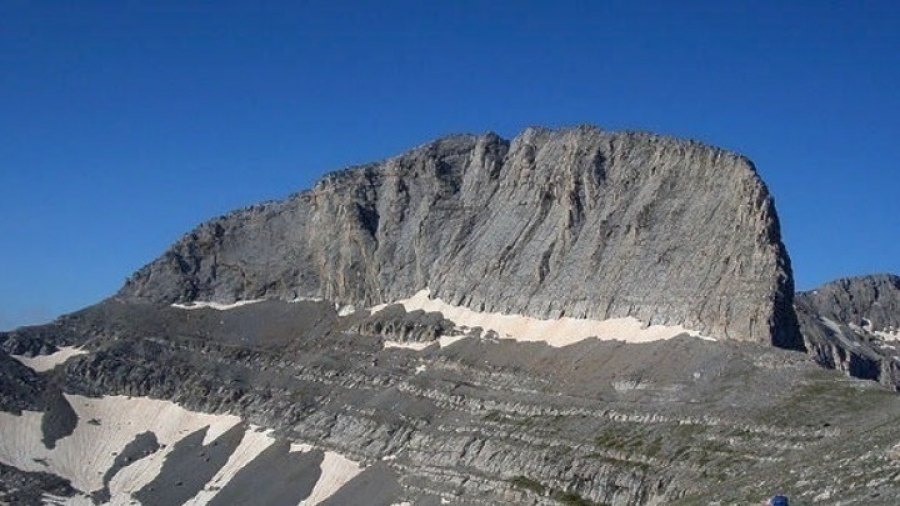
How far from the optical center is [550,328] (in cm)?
17312

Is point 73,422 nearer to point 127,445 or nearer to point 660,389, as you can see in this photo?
point 127,445

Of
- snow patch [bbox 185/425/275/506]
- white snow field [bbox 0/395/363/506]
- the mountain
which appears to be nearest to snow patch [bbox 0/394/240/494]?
white snow field [bbox 0/395/363/506]

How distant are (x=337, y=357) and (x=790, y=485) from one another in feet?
388

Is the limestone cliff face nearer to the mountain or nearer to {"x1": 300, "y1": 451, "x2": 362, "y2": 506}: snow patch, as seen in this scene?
the mountain

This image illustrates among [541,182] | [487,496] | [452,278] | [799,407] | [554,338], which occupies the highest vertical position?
[541,182]

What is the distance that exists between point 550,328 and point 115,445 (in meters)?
75.7

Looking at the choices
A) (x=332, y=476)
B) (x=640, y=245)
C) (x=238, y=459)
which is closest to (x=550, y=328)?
(x=640, y=245)

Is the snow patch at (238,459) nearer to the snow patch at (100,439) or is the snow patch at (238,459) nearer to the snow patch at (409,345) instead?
the snow patch at (100,439)

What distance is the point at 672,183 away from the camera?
172 meters

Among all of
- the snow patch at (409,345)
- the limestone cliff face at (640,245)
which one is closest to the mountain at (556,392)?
the limestone cliff face at (640,245)

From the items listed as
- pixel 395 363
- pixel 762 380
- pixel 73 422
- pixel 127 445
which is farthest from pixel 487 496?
pixel 73 422

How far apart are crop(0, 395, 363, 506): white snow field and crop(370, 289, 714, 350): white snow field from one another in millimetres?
31030

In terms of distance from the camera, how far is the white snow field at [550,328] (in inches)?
6137

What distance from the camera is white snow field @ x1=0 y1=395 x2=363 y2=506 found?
575 feet
